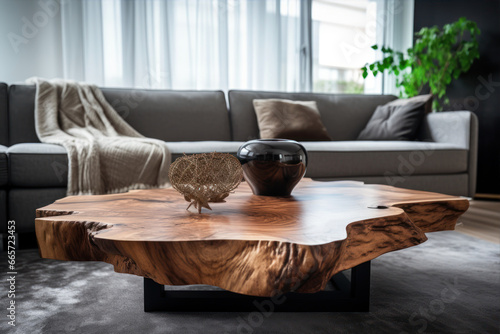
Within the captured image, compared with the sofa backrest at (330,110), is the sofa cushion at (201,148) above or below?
below

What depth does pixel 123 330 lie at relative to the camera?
972 mm

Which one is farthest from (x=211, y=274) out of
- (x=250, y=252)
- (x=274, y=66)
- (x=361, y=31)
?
(x=361, y=31)

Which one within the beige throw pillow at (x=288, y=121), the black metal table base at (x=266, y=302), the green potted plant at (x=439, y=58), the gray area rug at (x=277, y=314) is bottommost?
the gray area rug at (x=277, y=314)

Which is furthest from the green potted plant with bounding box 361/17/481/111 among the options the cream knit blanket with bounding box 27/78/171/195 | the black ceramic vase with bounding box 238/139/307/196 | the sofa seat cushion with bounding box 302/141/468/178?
the black ceramic vase with bounding box 238/139/307/196

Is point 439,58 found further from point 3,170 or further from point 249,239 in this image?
point 249,239

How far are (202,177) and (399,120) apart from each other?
2159 mm

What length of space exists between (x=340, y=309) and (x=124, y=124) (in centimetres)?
188

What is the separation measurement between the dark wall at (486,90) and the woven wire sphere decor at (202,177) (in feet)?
10.2

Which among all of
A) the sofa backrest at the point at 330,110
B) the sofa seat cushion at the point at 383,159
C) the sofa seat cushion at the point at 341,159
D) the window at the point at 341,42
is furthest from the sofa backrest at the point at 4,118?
the window at the point at 341,42

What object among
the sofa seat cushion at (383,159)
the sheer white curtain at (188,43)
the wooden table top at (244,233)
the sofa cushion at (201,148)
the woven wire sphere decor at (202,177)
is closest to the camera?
the wooden table top at (244,233)

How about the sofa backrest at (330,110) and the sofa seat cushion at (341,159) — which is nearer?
the sofa seat cushion at (341,159)

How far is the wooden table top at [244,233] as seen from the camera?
624 mm

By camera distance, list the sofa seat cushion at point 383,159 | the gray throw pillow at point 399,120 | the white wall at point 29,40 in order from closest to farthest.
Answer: the sofa seat cushion at point 383,159 → the gray throw pillow at point 399,120 → the white wall at point 29,40

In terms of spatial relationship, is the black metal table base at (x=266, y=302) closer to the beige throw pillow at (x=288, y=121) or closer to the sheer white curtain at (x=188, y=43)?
the beige throw pillow at (x=288, y=121)
